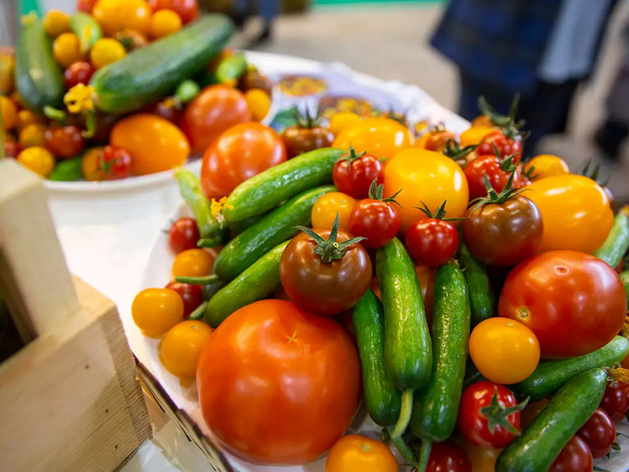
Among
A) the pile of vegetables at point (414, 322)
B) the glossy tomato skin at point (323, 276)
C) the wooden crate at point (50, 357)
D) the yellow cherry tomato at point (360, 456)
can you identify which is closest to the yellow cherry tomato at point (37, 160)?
the pile of vegetables at point (414, 322)

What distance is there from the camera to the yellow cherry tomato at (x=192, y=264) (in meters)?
0.86

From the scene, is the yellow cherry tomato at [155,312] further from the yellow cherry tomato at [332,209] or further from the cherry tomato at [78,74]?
the cherry tomato at [78,74]

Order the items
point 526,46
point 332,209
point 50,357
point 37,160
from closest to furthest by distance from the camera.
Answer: point 50,357 < point 332,209 < point 37,160 < point 526,46

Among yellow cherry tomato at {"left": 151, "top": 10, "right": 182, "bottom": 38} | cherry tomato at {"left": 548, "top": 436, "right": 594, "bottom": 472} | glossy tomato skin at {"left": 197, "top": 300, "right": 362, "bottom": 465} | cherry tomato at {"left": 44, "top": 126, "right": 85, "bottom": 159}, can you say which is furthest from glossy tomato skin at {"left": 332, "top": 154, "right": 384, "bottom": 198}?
yellow cherry tomato at {"left": 151, "top": 10, "right": 182, "bottom": 38}

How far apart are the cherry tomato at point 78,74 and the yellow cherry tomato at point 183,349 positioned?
0.92 metres

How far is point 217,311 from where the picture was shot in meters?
0.79


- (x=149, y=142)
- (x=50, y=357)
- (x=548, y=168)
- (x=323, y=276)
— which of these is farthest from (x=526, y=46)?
(x=50, y=357)

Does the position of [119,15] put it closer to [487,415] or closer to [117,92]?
[117,92]

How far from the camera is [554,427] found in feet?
1.96

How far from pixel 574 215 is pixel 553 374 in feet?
0.76

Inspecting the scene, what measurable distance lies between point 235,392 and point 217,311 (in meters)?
0.18

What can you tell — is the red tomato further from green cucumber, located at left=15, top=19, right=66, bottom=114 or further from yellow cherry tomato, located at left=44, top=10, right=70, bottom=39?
yellow cherry tomato, located at left=44, top=10, right=70, bottom=39

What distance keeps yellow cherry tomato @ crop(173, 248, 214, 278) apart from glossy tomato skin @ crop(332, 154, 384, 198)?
10.9 inches

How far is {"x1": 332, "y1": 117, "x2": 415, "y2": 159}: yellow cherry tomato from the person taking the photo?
2.89 ft
